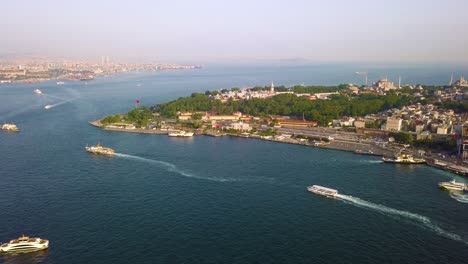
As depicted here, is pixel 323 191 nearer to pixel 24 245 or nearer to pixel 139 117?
pixel 24 245

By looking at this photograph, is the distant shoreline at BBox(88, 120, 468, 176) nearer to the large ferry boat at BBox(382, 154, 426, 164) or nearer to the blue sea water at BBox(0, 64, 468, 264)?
the large ferry boat at BBox(382, 154, 426, 164)

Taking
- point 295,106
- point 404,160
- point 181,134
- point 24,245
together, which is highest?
point 295,106

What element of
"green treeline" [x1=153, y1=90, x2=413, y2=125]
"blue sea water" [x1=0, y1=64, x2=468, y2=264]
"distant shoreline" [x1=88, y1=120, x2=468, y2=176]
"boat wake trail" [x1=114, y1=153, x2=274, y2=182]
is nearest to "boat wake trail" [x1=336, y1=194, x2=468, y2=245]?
"blue sea water" [x1=0, y1=64, x2=468, y2=264]

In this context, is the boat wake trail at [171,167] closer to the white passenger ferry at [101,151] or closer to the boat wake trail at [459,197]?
the white passenger ferry at [101,151]

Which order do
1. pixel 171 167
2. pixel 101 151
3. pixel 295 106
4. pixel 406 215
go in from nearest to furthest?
pixel 406 215 → pixel 171 167 → pixel 101 151 → pixel 295 106

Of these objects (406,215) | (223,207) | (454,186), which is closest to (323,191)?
(406,215)

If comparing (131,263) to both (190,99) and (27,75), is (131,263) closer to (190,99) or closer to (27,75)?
(190,99)
